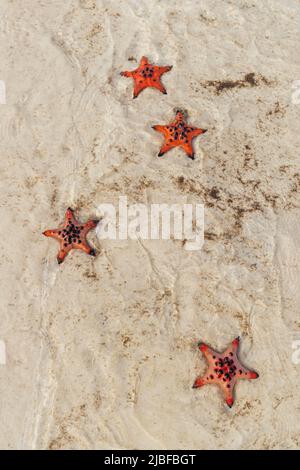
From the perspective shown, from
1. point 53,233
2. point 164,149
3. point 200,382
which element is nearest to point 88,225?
point 53,233

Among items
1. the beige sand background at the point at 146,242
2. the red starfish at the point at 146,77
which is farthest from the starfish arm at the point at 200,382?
the red starfish at the point at 146,77

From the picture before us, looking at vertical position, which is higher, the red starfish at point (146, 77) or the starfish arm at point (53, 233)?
the red starfish at point (146, 77)

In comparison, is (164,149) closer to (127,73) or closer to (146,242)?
(146,242)

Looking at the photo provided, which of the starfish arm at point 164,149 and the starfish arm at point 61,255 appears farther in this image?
the starfish arm at point 164,149

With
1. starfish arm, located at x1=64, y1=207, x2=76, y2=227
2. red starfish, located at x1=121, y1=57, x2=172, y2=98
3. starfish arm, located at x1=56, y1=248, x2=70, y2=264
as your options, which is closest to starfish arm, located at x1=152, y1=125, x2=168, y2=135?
red starfish, located at x1=121, y1=57, x2=172, y2=98

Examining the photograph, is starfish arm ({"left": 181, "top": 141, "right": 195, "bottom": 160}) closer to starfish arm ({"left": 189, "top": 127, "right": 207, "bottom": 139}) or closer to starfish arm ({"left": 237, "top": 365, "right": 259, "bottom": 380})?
starfish arm ({"left": 189, "top": 127, "right": 207, "bottom": 139})

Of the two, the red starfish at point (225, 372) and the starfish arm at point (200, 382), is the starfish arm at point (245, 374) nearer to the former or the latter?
the red starfish at point (225, 372)
